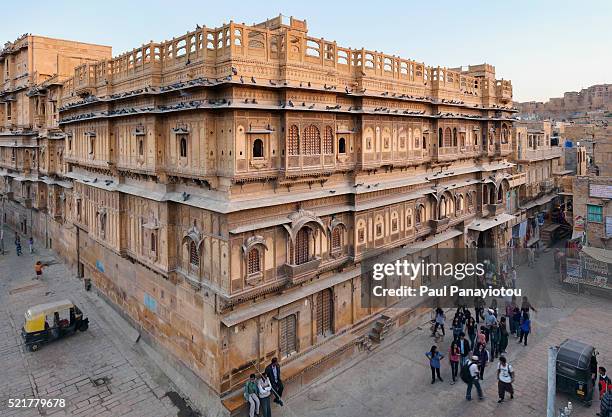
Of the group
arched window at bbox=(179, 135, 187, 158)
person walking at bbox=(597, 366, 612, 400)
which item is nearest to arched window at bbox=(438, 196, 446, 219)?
person walking at bbox=(597, 366, 612, 400)

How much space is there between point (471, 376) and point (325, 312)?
6102mm

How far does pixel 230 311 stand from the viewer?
1566cm

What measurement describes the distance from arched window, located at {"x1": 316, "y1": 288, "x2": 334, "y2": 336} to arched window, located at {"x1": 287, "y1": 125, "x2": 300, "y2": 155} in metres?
6.17

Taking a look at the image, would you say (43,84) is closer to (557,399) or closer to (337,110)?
(337,110)

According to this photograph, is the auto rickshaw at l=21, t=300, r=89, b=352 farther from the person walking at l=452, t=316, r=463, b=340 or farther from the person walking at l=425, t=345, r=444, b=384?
the person walking at l=452, t=316, r=463, b=340

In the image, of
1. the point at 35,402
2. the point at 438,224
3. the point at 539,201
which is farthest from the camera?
the point at 539,201

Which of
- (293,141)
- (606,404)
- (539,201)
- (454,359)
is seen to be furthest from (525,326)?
(539,201)

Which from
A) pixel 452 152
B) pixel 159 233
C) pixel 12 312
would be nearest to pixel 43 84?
pixel 12 312

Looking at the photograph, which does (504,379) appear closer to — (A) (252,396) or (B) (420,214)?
(A) (252,396)

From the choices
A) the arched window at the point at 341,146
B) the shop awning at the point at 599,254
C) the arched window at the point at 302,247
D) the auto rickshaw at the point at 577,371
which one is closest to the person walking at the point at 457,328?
the auto rickshaw at the point at 577,371

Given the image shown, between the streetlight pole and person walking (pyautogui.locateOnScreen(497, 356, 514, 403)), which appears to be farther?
person walking (pyautogui.locateOnScreen(497, 356, 514, 403))

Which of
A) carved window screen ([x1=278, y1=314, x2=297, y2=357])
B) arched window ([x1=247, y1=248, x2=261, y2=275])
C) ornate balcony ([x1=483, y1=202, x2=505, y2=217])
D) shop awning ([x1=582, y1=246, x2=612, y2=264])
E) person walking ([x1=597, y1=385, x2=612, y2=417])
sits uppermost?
ornate balcony ([x1=483, y1=202, x2=505, y2=217])

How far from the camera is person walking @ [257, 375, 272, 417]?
592 inches

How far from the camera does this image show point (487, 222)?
1155 inches
